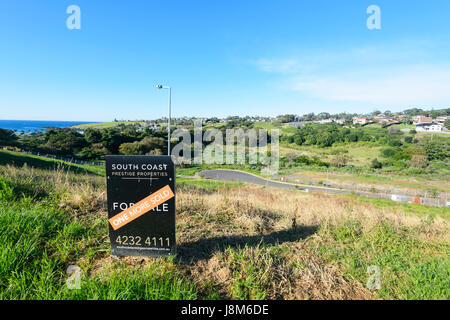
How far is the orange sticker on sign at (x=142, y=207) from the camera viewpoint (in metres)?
2.71

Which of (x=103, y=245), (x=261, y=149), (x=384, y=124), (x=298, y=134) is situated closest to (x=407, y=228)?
(x=103, y=245)

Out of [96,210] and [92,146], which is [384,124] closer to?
[92,146]

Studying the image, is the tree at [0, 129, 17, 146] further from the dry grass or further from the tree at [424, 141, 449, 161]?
the tree at [424, 141, 449, 161]

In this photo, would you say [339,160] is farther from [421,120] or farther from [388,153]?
[421,120]

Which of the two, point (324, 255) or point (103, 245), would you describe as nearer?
→ point (103, 245)

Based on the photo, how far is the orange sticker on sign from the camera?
8.87ft

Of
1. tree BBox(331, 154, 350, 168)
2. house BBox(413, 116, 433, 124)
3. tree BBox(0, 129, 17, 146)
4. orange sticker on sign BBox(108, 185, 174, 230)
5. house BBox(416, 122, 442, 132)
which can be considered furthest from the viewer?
house BBox(413, 116, 433, 124)

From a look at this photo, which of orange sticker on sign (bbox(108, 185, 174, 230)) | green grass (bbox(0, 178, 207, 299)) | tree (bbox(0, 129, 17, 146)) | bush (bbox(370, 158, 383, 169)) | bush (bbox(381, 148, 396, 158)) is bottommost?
bush (bbox(370, 158, 383, 169))

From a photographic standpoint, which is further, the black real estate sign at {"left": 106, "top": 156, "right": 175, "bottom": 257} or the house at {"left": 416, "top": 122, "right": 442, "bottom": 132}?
the house at {"left": 416, "top": 122, "right": 442, "bottom": 132}

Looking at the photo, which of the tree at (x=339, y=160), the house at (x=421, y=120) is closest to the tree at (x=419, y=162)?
the tree at (x=339, y=160)

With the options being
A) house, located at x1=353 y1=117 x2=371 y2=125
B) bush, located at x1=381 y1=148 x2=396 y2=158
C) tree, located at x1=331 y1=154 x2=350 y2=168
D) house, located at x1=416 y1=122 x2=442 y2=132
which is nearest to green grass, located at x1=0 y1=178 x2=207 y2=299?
tree, located at x1=331 y1=154 x2=350 y2=168
